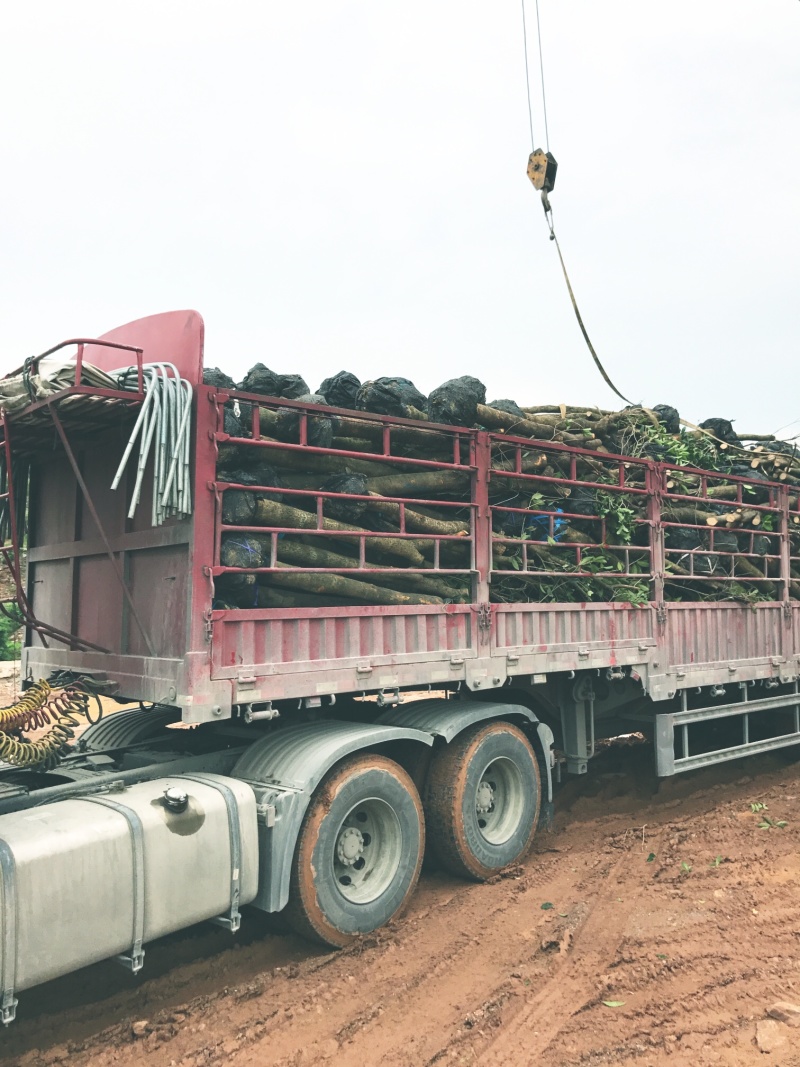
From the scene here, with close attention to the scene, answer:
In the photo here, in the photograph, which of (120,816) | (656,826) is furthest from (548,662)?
(120,816)

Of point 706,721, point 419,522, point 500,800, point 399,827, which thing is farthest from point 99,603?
point 706,721

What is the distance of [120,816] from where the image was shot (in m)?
3.97

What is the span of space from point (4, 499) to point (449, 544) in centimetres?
319

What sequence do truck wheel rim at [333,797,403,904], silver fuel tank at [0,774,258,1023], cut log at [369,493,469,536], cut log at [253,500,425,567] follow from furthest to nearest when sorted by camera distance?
cut log at [369,493,469,536]
truck wheel rim at [333,797,403,904]
cut log at [253,500,425,567]
silver fuel tank at [0,774,258,1023]

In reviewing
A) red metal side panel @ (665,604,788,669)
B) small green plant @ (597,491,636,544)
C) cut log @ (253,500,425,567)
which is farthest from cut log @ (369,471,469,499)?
red metal side panel @ (665,604,788,669)

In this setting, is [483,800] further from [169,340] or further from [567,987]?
[169,340]

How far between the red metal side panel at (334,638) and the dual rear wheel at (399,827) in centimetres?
61

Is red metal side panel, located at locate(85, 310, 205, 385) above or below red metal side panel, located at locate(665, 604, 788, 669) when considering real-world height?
above

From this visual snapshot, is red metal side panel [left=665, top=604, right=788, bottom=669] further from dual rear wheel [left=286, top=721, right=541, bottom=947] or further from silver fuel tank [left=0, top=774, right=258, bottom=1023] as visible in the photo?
silver fuel tank [left=0, top=774, right=258, bottom=1023]

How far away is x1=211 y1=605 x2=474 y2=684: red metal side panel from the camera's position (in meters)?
4.48

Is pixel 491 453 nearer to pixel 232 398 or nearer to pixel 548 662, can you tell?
pixel 548 662

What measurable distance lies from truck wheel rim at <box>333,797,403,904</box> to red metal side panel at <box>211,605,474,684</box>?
2.76 feet

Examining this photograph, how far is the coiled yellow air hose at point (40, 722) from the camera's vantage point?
14.7 ft

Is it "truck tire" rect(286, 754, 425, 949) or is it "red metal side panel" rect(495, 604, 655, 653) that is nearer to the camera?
"truck tire" rect(286, 754, 425, 949)
